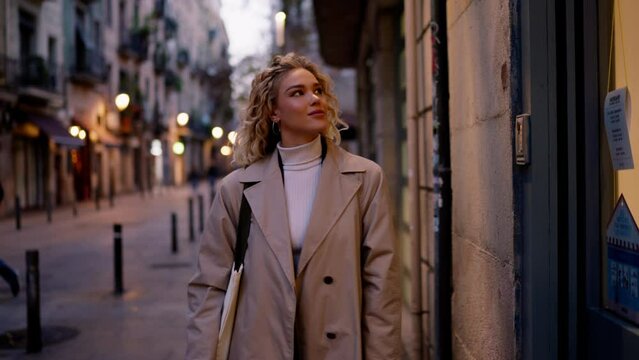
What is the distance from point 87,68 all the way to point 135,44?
8.87 meters

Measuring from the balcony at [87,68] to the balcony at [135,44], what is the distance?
17.3 feet

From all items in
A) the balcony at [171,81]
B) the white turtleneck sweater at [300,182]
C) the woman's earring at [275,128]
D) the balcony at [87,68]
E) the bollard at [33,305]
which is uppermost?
the balcony at [171,81]

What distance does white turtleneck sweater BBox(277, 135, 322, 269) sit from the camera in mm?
2711

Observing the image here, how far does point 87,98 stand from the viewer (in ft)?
107

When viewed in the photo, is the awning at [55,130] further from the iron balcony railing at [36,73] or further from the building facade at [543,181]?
the building facade at [543,181]

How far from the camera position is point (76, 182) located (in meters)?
32.1

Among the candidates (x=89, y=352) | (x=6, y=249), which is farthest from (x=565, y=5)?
(x=6, y=249)

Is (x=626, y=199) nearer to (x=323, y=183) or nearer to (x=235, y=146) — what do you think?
(x=323, y=183)

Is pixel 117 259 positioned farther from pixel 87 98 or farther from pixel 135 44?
pixel 135 44

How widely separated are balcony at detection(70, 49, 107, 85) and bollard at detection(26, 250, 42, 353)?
2572 cm

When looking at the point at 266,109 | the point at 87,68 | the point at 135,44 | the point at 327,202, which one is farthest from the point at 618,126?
the point at 135,44

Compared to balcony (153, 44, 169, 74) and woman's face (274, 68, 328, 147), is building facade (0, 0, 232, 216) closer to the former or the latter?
balcony (153, 44, 169, 74)

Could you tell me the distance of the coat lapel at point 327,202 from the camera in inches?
103

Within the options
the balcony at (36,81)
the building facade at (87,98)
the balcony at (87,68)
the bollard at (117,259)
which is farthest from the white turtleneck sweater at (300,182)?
the balcony at (87,68)
